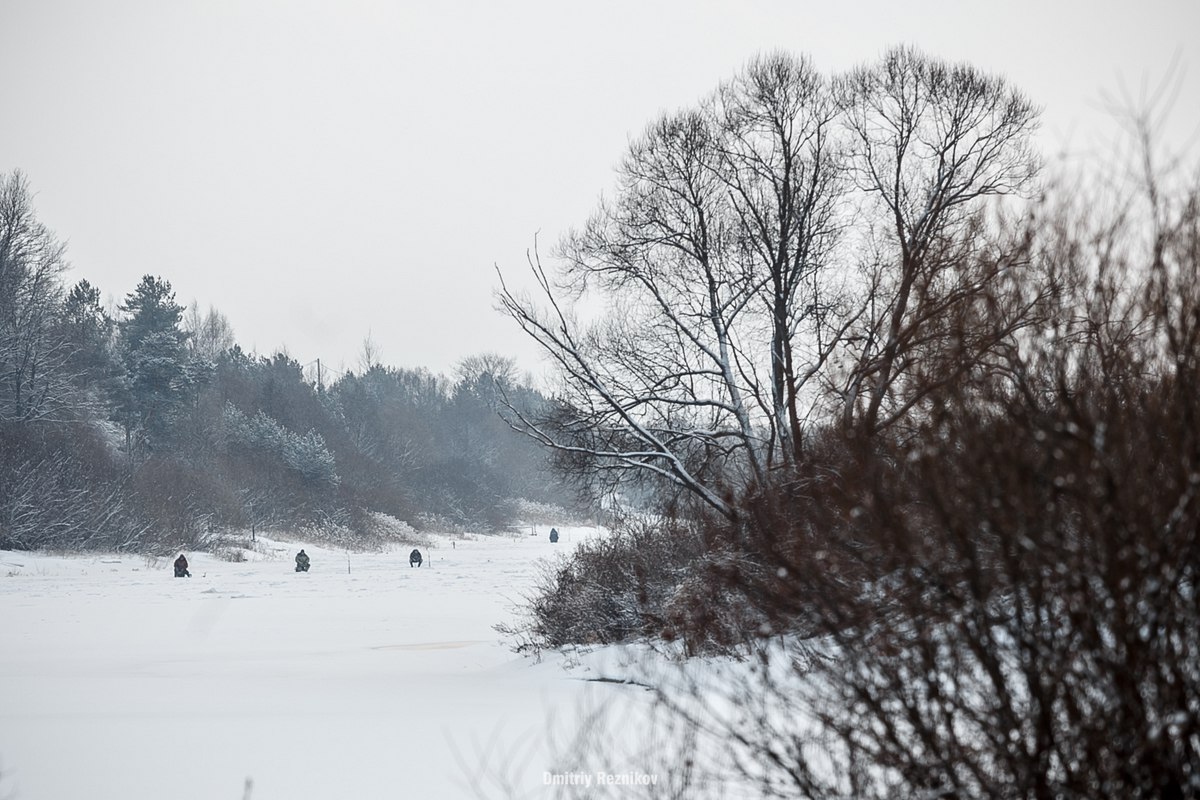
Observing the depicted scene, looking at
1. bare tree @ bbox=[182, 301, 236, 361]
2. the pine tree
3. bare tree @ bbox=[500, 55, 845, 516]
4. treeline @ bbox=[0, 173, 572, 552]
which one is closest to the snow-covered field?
bare tree @ bbox=[500, 55, 845, 516]

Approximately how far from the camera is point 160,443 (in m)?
49.7

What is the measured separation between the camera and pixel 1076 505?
310 cm

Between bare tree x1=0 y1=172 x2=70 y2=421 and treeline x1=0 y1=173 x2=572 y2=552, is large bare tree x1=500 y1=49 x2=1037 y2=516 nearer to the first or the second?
treeline x1=0 y1=173 x2=572 y2=552

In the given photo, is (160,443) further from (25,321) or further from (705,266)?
(705,266)

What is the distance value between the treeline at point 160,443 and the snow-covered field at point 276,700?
14.5 metres

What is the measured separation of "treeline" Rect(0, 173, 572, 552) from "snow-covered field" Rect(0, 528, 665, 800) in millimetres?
14530

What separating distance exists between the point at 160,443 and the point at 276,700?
142 feet

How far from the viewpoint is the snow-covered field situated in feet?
22.4

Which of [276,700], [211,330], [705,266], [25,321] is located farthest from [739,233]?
[211,330]

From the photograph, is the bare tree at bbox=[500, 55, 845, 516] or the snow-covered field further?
the bare tree at bbox=[500, 55, 845, 516]

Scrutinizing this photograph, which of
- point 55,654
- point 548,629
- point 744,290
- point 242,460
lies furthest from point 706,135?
point 242,460

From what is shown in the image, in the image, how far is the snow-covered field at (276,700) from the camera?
6.81 metres

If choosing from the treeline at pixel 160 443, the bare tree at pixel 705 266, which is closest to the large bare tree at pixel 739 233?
the bare tree at pixel 705 266

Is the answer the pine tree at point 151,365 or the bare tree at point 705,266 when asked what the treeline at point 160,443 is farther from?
the bare tree at point 705,266
